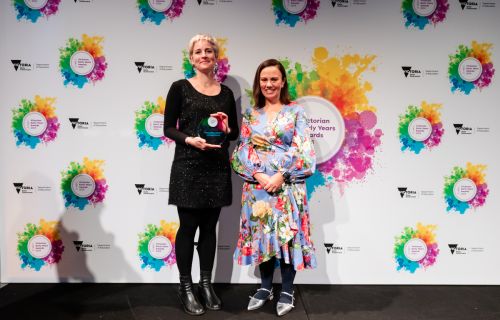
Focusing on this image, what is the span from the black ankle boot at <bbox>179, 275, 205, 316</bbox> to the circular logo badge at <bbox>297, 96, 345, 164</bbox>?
3.86 ft

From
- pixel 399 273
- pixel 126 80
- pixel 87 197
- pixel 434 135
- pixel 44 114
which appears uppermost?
pixel 126 80

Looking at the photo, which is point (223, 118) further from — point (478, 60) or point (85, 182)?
point (478, 60)

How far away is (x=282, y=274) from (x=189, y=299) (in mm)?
567

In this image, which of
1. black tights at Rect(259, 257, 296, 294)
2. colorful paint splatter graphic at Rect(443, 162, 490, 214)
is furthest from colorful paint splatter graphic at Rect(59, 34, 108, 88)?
colorful paint splatter graphic at Rect(443, 162, 490, 214)

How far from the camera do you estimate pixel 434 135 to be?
9.96 ft

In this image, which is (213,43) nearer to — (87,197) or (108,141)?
(108,141)

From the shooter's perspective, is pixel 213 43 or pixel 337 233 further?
pixel 337 233

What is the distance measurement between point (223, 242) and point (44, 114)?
1473mm

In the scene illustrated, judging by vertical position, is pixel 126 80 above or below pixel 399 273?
above

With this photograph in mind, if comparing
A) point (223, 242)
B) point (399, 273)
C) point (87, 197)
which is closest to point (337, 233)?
point (399, 273)

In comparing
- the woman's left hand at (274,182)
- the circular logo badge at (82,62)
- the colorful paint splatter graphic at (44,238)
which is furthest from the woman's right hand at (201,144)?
the colorful paint splatter graphic at (44,238)

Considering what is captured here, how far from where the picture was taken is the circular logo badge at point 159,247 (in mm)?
3051

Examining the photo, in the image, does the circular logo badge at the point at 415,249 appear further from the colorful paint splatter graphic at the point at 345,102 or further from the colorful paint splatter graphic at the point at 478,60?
the colorful paint splatter graphic at the point at 478,60

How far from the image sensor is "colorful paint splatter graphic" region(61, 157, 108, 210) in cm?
299
